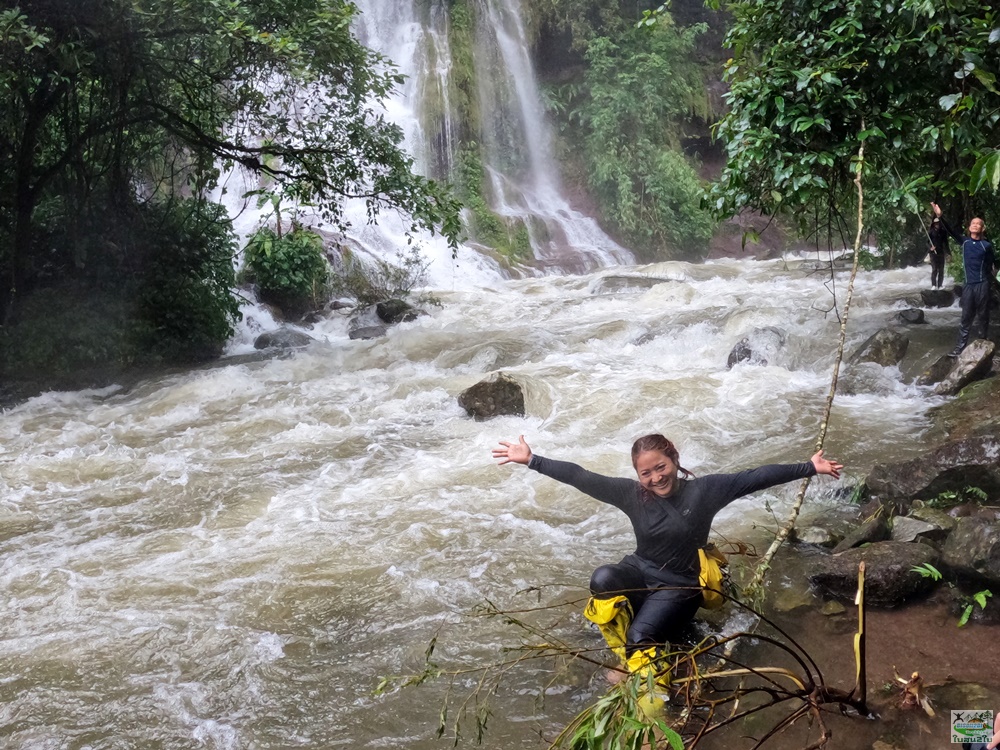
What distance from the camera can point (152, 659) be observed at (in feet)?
13.6

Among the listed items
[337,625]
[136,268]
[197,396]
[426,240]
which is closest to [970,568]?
[337,625]

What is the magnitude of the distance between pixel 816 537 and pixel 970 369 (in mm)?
4036

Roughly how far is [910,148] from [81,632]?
18.5ft

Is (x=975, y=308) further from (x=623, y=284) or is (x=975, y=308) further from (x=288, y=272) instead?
(x=288, y=272)

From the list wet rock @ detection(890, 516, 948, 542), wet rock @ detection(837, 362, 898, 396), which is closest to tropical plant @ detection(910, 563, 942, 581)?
wet rock @ detection(890, 516, 948, 542)

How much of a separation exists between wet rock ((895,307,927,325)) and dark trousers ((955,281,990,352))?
5.17ft

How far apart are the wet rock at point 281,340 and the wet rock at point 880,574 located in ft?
33.0

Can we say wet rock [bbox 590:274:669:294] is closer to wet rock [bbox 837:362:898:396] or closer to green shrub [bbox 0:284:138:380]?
wet rock [bbox 837:362:898:396]

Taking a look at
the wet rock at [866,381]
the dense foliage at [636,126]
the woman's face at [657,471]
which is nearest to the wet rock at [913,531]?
the woman's face at [657,471]

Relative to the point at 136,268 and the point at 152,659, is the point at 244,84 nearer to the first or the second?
the point at 136,268

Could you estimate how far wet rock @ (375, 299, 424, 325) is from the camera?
14414mm

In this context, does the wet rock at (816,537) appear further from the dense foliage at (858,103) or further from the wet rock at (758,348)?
the wet rock at (758,348)

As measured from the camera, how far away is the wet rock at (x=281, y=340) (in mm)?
13039

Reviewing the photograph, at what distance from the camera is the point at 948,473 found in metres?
5.08
